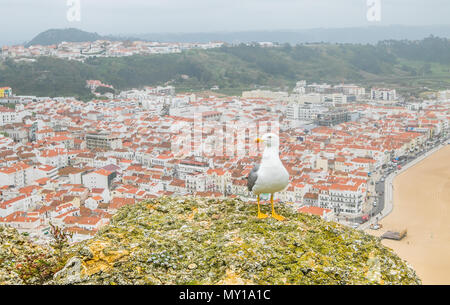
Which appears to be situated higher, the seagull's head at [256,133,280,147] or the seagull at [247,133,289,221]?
the seagull's head at [256,133,280,147]

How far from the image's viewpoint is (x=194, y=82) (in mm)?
82500

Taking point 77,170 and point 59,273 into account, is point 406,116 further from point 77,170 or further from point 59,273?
point 59,273

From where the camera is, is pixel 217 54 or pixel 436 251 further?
pixel 217 54

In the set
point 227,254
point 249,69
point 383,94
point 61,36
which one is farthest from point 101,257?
point 61,36

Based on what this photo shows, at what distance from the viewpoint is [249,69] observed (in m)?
94.1

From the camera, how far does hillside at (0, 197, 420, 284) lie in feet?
Result: 8.17

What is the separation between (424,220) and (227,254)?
66.9 feet

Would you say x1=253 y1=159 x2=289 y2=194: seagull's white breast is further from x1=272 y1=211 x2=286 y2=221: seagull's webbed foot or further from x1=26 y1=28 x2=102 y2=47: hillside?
x1=26 y1=28 x2=102 y2=47: hillside

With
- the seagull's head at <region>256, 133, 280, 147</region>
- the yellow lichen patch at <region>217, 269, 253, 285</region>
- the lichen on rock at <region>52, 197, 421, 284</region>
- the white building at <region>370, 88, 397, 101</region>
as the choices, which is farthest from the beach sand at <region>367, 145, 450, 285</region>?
the white building at <region>370, 88, 397, 101</region>

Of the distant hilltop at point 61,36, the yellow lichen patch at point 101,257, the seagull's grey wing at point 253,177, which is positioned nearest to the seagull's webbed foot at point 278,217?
the seagull's grey wing at point 253,177

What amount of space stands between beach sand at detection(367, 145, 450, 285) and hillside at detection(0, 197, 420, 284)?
35.7 ft

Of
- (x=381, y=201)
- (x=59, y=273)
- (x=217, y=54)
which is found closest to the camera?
(x=59, y=273)
